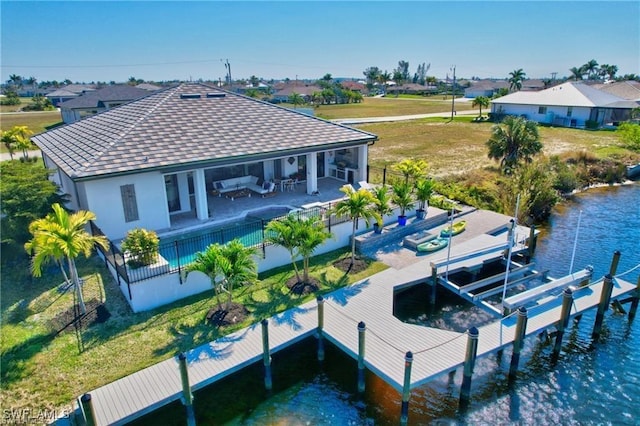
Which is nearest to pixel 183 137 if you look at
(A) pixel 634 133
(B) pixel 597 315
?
(B) pixel 597 315

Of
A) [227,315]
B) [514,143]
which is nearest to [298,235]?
[227,315]

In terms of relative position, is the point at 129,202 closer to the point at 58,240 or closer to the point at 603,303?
the point at 58,240

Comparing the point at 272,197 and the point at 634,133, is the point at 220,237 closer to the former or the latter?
the point at 272,197

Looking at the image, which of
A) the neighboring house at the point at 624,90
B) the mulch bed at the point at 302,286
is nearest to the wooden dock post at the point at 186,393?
the mulch bed at the point at 302,286

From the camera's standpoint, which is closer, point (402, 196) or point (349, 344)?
point (349, 344)

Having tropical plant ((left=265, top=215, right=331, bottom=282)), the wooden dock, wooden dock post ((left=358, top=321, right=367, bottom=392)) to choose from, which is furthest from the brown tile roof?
wooden dock post ((left=358, top=321, right=367, bottom=392))
